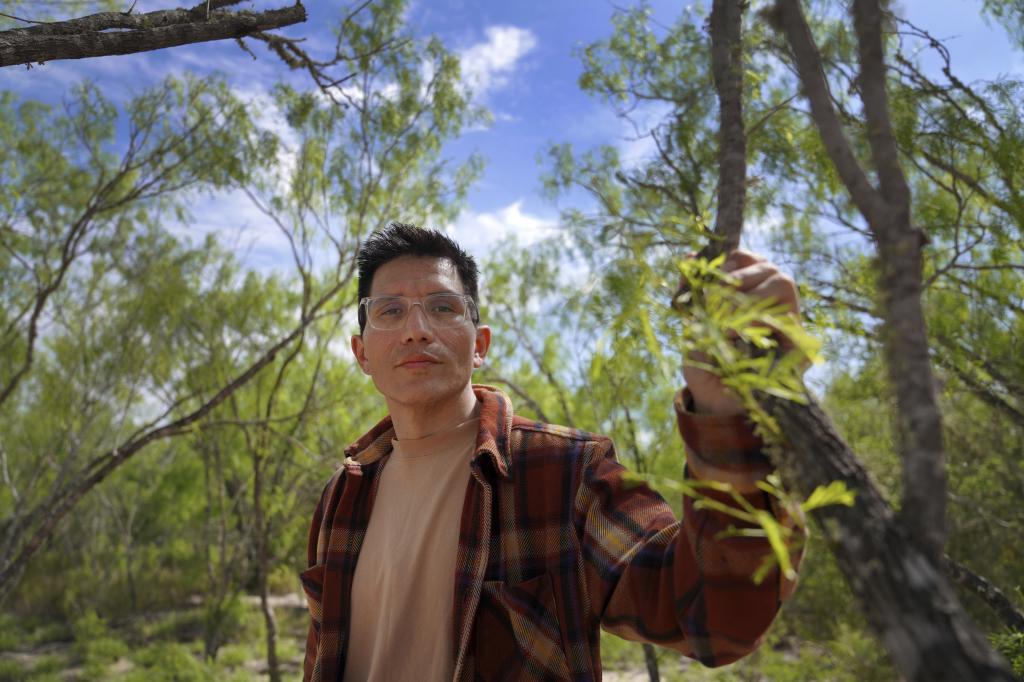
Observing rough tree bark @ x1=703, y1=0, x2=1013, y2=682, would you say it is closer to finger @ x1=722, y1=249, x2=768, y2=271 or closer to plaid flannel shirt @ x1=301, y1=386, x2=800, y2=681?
finger @ x1=722, y1=249, x2=768, y2=271

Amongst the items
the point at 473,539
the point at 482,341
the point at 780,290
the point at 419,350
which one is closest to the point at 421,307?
the point at 419,350

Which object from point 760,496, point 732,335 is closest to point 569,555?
point 760,496

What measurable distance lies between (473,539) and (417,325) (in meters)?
0.66

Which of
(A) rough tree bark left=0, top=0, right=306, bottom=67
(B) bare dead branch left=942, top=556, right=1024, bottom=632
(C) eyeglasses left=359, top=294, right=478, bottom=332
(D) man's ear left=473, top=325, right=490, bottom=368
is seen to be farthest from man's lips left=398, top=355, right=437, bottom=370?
(B) bare dead branch left=942, top=556, right=1024, bottom=632

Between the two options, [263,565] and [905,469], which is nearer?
[905,469]

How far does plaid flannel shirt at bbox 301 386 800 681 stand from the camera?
1158 millimetres

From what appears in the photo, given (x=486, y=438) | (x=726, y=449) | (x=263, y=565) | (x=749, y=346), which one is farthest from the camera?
(x=263, y=565)

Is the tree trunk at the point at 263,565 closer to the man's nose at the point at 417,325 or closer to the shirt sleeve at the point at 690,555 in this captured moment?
the man's nose at the point at 417,325

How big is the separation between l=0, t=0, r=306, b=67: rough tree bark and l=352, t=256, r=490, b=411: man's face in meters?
0.84

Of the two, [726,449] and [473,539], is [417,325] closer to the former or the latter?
[473,539]

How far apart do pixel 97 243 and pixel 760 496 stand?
10084 millimetres

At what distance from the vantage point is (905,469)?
634 mm

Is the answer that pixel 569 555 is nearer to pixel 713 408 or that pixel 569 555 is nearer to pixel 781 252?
pixel 713 408

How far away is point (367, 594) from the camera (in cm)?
194
